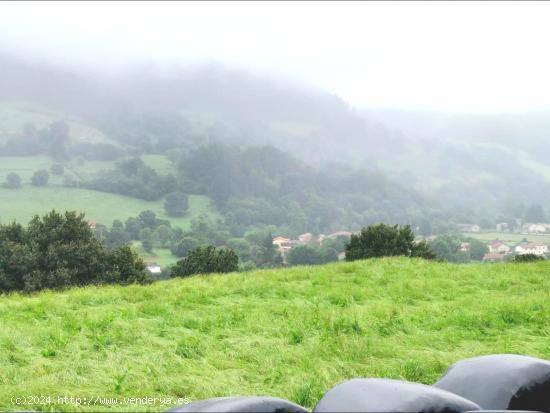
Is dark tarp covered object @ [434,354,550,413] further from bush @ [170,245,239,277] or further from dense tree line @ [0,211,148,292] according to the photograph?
bush @ [170,245,239,277]

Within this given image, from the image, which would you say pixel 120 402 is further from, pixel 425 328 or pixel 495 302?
pixel 495 302

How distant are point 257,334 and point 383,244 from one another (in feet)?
62.9

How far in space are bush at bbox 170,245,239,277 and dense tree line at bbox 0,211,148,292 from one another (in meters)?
3.66

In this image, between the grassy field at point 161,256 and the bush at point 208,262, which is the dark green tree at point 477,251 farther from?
the bush at point 208,262

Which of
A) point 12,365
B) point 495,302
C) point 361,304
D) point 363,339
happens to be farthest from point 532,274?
point 12,365

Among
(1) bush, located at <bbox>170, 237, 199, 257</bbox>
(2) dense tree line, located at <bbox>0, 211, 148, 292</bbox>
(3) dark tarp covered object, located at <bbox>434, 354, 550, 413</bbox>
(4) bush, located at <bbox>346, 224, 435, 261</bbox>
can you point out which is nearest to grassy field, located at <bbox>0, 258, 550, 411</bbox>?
(3) dark tarp covered object, located at <bbox>434, 354, 550, 413</bbox>

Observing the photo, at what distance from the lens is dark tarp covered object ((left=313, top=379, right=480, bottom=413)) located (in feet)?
11.2

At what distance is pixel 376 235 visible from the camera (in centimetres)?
2962

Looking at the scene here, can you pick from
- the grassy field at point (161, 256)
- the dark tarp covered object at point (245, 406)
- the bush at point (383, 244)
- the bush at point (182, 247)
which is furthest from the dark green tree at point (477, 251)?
the dark tarp covered object at point (245, 406)

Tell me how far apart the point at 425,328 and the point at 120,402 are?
25.7 feet

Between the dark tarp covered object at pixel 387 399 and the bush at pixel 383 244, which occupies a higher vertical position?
the dark tarp covered object at pixel 387 399

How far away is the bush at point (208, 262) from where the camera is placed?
29.8m

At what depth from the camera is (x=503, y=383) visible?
436 cm

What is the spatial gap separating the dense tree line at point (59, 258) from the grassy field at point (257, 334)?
8.92m
